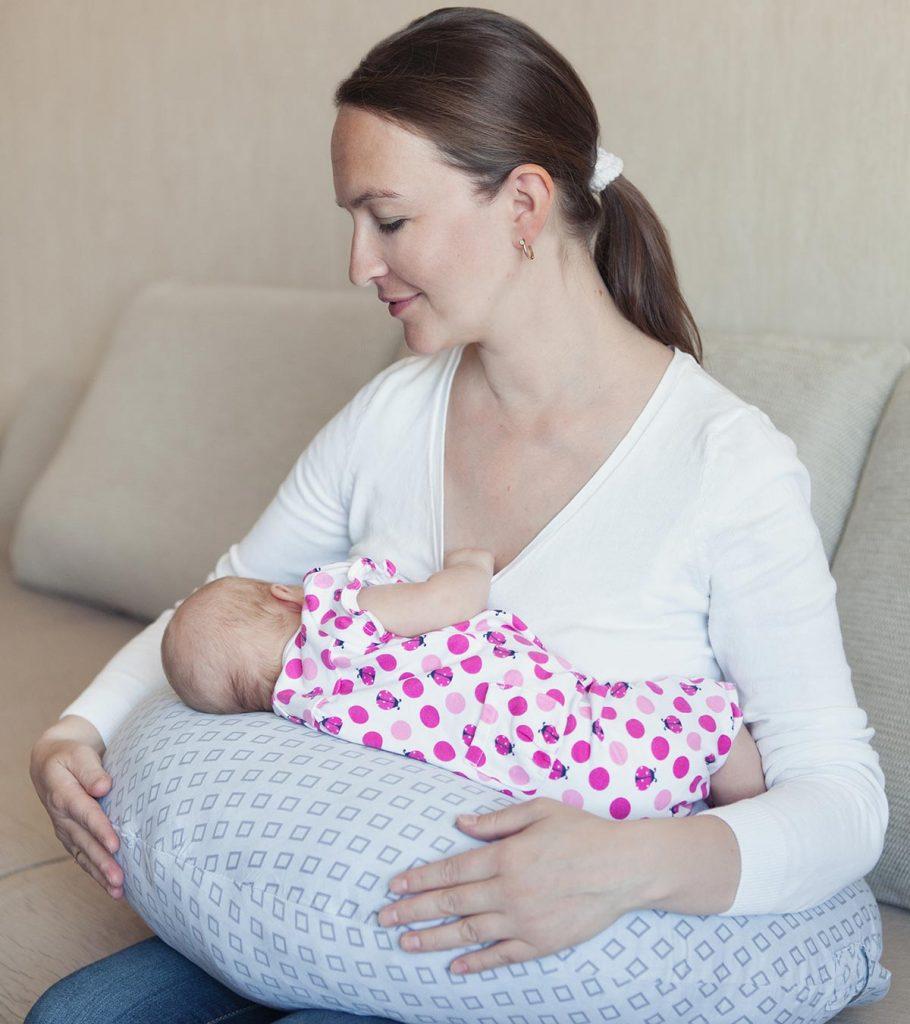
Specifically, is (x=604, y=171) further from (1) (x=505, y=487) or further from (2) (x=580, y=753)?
(2) (x=580, y=753)

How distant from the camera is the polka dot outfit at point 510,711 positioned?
106 cm

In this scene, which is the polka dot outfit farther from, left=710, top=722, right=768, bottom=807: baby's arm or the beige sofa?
the beige sofa

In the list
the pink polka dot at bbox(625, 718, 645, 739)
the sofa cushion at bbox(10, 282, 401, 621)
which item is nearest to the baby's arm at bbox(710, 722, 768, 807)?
the pink polka dot at bbox(625, 718, 645, 739)

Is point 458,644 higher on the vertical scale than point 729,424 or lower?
lower

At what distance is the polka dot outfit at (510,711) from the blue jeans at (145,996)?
10.1 inches

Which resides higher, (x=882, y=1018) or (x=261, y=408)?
Result: (x=261, y=408)

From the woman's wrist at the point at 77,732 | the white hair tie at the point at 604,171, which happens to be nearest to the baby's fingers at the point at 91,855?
the woman's wrist at the point at 77,732

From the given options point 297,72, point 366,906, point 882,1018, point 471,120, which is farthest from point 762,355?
point 297,72

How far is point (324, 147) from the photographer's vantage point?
2.44 metres

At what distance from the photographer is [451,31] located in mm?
1211

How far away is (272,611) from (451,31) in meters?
0.61

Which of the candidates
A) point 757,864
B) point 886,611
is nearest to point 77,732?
point 757,864

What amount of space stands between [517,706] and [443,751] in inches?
3.1

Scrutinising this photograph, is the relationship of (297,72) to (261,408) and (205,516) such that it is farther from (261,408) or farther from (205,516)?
(205,516)
